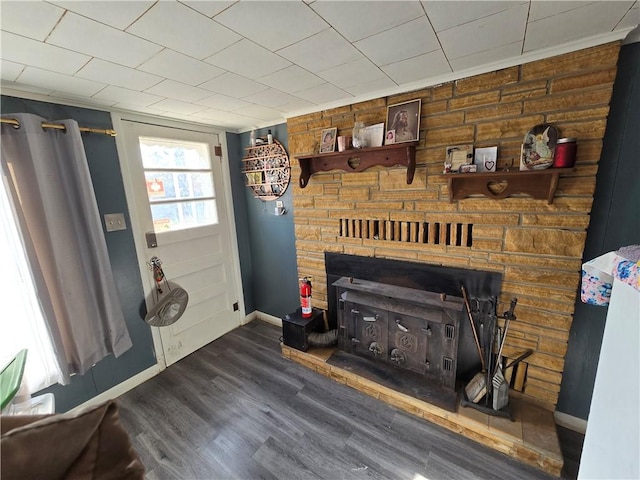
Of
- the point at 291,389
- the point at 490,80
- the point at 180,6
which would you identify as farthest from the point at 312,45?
the point at 291,389

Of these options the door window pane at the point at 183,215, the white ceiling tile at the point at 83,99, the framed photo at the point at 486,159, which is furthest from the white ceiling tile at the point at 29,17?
the framed photo at the point at 486,159

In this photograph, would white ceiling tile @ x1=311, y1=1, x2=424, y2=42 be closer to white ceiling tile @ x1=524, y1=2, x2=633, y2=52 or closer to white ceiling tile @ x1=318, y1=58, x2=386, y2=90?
white ceiling tile @ x1=318, y1=58, x2=386, y2=90

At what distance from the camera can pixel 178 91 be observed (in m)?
1.62

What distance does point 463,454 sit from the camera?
1475 millimetres

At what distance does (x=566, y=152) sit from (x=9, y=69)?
2696 millimetres

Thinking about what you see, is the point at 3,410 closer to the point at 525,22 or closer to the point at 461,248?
the point at 461,248

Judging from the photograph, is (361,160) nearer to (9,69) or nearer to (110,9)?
(110,9)

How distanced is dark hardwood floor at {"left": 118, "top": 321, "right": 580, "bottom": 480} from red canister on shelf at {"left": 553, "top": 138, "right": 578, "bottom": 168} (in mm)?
1580

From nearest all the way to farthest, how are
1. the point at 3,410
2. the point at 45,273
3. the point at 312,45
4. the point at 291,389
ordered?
the point at 3,410 → the point at 312,45 → the point at 45,273 → the point at 291,389

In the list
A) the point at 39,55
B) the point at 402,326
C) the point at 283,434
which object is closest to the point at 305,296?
the point at 402,326

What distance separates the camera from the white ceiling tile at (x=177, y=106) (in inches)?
71.2

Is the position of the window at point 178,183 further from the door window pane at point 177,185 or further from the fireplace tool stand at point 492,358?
the fireplace tool stand at point 492,358

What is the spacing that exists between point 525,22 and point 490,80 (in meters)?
0.44

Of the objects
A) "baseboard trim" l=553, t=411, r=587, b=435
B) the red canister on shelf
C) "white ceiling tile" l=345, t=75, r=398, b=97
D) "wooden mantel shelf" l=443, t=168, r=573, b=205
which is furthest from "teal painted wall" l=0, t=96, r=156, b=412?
"baseboard trim" l=553, t=411, r=587, b=435
